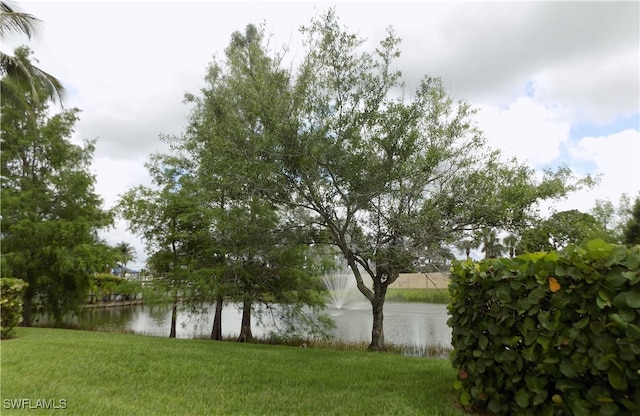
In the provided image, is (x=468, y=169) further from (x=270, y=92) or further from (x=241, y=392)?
(x=241, y=392)

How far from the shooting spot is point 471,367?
3.80 metres

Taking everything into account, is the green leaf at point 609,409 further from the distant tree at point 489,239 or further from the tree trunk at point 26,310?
the tree trunk at point 26,310

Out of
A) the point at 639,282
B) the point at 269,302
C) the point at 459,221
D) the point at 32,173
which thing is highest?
the point at 32,173

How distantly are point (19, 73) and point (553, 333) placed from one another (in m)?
14.1

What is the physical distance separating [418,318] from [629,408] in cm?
1743

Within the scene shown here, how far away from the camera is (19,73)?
436 inches

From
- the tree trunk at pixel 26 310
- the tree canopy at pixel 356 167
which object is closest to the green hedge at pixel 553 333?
the tree canopy at pixel 356 167

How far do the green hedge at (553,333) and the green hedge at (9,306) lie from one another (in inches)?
358

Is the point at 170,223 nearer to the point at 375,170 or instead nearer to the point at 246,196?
the point at 246,196

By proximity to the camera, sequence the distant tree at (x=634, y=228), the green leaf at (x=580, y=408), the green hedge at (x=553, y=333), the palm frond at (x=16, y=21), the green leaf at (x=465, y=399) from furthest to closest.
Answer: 1. the distant tree at (x=634, y=228)
2. the palm frond at (x=16, y=21)
3. the green leaf at (x=465, y=399)
4. the green leaf at (x=580, y=408)
5. the green hedge at (x=553, y=333)

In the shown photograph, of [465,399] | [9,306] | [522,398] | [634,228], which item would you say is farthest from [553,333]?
[634,228]

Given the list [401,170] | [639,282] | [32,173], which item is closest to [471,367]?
[639,282]

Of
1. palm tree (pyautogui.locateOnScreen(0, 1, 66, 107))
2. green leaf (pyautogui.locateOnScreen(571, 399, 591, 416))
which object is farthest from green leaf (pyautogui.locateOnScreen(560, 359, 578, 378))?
palm tree (pyautogui.locateOnScreen(0, 1, 66, 107))

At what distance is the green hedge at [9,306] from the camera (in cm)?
807
